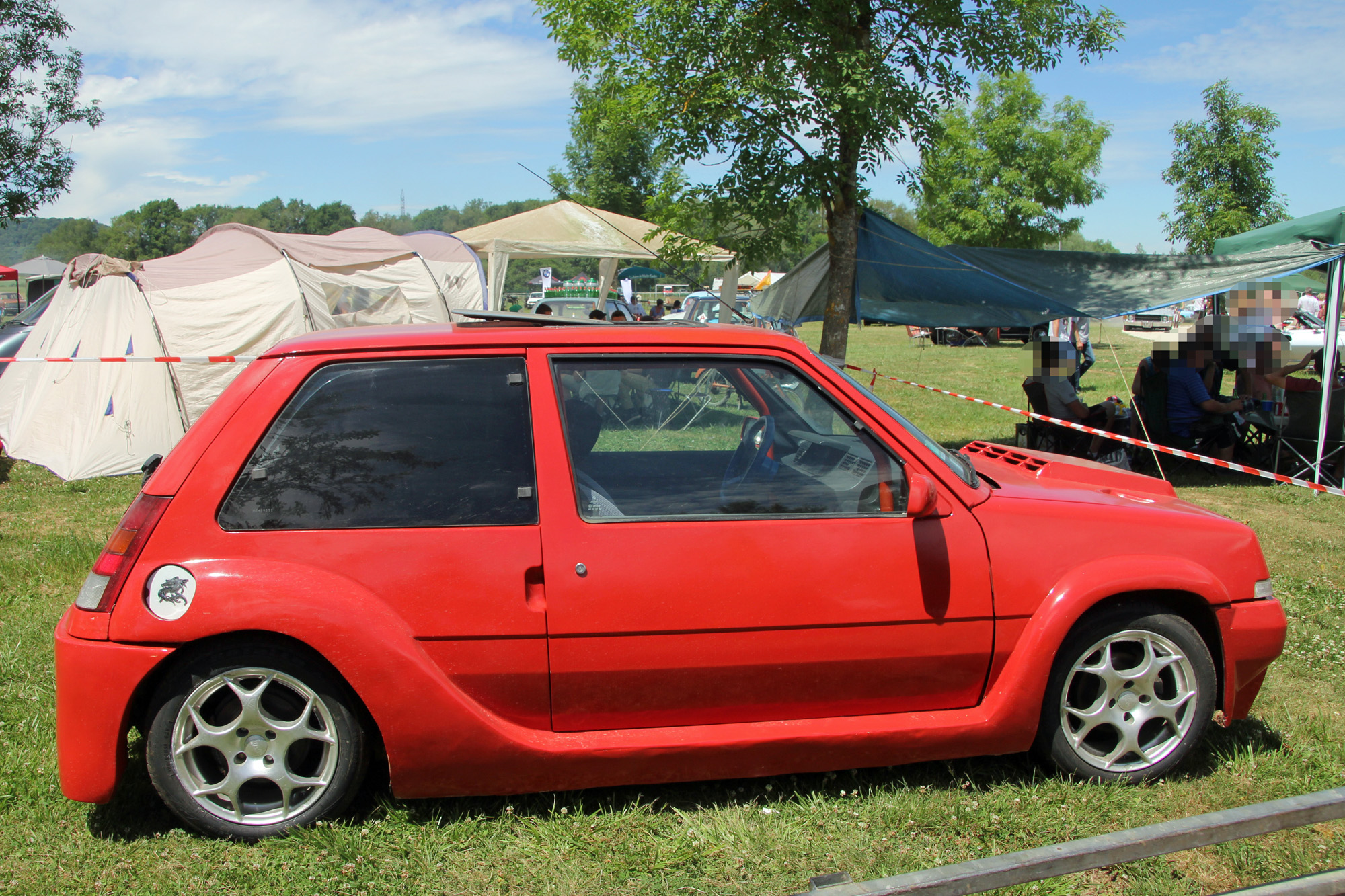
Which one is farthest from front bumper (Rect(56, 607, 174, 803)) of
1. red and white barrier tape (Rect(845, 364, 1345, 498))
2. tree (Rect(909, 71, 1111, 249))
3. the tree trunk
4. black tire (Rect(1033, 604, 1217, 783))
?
tree (Rect(909, 71, 1111, 249))

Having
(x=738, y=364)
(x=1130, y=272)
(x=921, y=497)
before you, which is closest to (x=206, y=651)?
(x=738, y=364)

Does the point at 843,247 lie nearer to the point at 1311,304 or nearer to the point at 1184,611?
the point at 1184,611

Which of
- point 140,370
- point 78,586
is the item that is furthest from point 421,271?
point 78,586

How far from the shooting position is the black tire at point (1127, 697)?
125 inches

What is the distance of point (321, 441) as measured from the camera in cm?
292

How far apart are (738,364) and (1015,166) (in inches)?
1405

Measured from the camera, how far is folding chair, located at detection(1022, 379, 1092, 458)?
9.27 m

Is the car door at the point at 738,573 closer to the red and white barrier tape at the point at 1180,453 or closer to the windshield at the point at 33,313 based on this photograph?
the red and white barrier tape at the point at 1180,453

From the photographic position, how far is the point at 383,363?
3.00 m

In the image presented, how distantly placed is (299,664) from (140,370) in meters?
8.57

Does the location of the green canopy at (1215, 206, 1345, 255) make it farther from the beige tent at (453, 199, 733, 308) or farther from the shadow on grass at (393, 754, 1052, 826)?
the beige tent at (453, 199, 733, 308)

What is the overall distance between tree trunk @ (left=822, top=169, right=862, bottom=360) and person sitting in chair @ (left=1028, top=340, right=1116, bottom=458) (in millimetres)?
1981

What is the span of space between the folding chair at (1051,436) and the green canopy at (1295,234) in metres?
2.52

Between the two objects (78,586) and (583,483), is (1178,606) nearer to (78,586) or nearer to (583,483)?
(583,483)
